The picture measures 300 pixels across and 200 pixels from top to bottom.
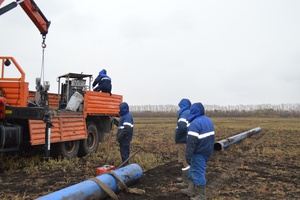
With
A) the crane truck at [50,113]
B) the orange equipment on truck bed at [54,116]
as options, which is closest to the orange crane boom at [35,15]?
the crane truck at [50,113]

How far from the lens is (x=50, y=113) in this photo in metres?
7.21

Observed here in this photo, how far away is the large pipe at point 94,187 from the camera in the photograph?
14.8ft

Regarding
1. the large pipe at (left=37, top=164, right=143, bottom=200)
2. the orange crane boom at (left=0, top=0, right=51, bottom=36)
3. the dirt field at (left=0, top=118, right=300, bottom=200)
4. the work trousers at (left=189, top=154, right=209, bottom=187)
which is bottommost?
the dirt field at (left=0, top=118, right=300, bottom=200)

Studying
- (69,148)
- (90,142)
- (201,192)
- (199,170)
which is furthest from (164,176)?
(90,142)

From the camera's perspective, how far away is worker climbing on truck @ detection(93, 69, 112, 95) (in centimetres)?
1080

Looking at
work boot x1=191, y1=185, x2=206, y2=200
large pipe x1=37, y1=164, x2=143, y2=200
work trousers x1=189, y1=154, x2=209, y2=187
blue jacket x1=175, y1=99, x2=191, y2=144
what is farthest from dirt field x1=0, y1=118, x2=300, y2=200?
blue jacket x1=175, y1=99, x2=191, y2=144

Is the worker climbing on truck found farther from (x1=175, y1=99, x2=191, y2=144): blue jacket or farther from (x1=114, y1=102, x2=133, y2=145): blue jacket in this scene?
(x1=175, y1=99, x2=191, y2=144): blue jacket

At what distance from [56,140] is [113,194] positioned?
365cm

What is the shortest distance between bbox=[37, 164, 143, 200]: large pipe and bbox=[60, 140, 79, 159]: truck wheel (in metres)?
3.17

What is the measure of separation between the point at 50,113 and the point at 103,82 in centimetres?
376

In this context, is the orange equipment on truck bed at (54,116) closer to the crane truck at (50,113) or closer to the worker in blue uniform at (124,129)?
the crane truck at (50,113)

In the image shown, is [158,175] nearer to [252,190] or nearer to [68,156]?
[252,190]

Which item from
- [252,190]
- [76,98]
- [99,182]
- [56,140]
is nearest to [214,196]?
[252,190]

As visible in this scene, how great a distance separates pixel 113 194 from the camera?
534 centimetres
